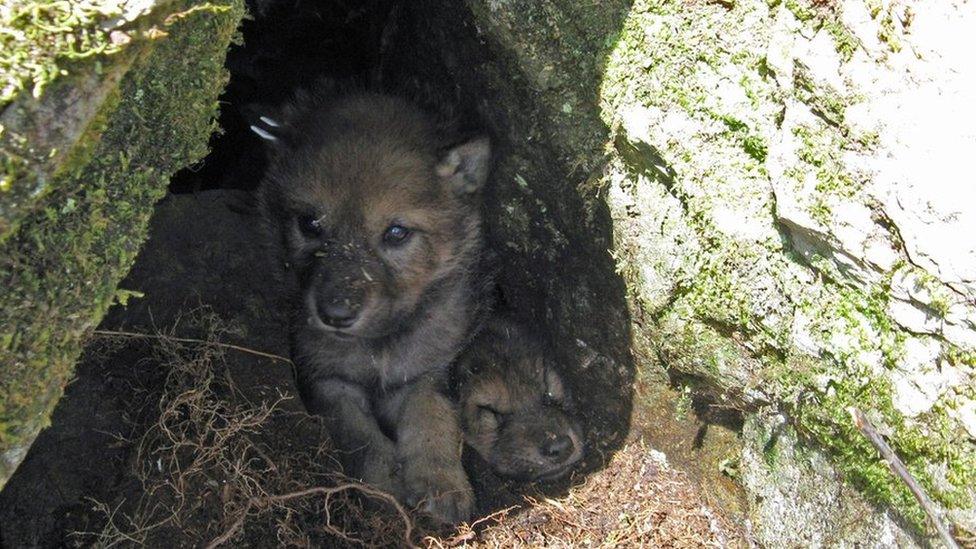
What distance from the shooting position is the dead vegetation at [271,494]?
3320 mm

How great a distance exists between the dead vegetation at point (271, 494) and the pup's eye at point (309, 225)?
2.13 ft

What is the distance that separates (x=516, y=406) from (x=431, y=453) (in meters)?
0.43

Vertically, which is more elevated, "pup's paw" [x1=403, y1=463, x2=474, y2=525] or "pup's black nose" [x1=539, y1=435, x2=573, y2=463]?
"pup's black nose" [x1=539, y1=435, x2=573, y2=463]

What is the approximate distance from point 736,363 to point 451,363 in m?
1.47

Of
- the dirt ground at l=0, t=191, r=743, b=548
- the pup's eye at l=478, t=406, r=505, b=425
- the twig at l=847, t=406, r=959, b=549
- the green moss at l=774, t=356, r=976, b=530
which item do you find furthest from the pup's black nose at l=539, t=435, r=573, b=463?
the twig at l=847, t=406, r=959, b=549

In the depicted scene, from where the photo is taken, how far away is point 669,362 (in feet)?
10.8

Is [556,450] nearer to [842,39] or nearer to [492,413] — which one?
[492,413]

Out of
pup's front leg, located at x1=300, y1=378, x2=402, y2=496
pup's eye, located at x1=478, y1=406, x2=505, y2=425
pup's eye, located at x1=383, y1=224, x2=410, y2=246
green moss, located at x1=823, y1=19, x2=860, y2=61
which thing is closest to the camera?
green moss, located at x1=823, y1=19, x2=860, y2=61

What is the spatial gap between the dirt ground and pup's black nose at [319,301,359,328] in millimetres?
567

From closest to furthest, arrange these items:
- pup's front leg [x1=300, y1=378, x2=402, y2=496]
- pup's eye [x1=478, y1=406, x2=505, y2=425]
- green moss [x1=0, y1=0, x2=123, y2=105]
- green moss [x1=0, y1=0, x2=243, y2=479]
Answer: green moss [x1=0, y1=0, x2=123, y2=105], green moss [x1=0, y1=0, x2=243, y2=479], pup's front leg [x1=300, y1=378, x2=402, y2=496], pup's eye [x1=478, y1=406, x2=505, y2=425]

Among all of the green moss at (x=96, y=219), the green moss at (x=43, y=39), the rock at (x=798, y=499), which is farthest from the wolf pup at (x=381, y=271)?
the green moss at (x=43, y=39)

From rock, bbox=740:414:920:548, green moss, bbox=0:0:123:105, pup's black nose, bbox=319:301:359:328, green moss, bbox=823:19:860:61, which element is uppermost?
green moss, bbox=823:19:860:61

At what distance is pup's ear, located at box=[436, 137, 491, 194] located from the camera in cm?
363

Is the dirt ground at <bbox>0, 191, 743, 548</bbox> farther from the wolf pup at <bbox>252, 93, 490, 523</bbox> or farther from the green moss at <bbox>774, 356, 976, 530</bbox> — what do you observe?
the green moss at <bbox>774, 356, 976, 530</bbox>
